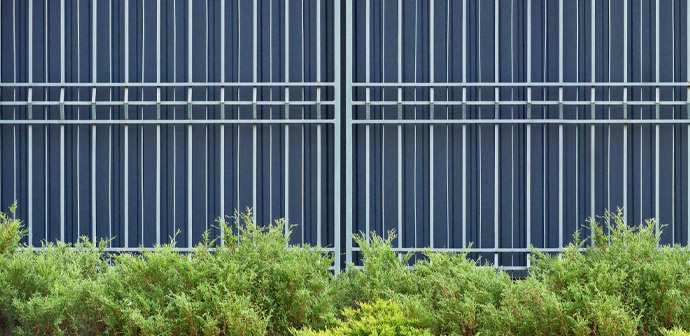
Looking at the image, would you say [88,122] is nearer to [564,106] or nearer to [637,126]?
[564,106]

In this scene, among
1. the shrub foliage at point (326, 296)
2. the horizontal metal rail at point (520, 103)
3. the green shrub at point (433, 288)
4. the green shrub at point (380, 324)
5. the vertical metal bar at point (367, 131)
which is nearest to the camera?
the green shrub at point (380, 324)

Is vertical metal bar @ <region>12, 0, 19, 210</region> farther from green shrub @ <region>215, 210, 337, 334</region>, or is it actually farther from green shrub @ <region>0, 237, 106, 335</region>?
green shrub @ <region>215, 210, 337, 334</region>

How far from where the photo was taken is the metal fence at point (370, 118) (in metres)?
6.52

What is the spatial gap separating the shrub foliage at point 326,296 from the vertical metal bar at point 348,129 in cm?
168

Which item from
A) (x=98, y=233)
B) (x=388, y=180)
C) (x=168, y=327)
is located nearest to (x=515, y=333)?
(x=168, y=327)

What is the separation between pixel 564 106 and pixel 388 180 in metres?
1.83

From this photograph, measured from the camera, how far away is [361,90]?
256 inches

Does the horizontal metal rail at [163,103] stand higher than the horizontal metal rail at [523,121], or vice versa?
the horizontal metal rail at [163,103]

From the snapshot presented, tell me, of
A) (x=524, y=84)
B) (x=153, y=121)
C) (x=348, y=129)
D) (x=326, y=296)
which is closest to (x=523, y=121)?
(x=524, y=84)

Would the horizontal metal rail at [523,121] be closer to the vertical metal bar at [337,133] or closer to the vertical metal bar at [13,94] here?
the vertical metal bar at [337,133]

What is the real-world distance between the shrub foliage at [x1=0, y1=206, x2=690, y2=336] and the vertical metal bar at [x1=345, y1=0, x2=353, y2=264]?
1683 mm

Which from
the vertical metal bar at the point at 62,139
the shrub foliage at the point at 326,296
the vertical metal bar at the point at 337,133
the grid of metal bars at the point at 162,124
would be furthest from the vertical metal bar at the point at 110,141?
the vertical metal bar at the point at 337,133

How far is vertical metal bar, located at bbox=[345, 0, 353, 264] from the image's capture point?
636 centimetres

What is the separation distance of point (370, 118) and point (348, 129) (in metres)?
0.28
